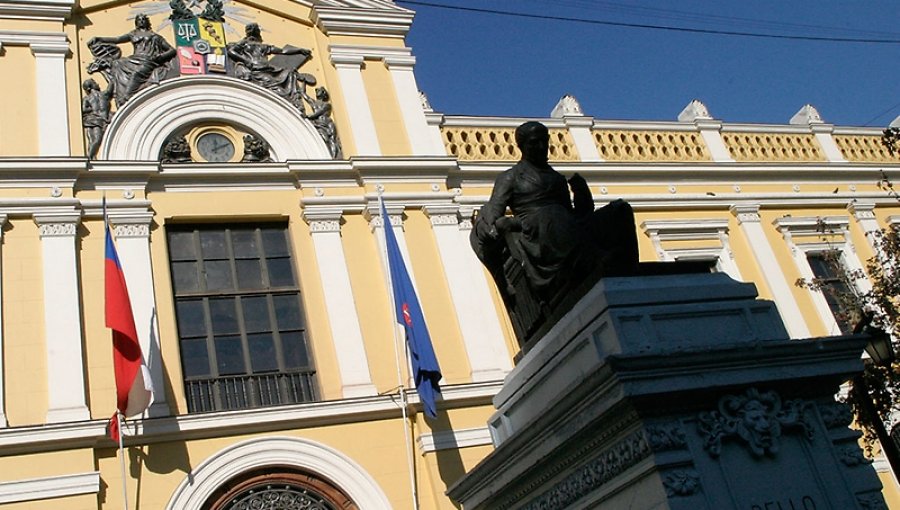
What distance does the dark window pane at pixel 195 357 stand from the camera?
1266cm

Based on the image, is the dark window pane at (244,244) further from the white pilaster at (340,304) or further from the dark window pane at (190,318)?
the dark window pane at (190,318)

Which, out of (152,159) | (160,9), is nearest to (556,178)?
(152,159)

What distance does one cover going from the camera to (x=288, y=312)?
1362cm

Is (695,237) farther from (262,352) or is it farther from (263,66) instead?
(262,352)

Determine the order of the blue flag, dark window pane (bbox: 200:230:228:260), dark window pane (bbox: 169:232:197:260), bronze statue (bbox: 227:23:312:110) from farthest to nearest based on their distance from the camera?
bronze statue (bbox: 227:23:312:110) → dark window pane (bbox: 200:230:228:260) → dark window pane (bbox: 169:232:197:260) → the blue flag

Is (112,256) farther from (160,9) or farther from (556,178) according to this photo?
(556,178)

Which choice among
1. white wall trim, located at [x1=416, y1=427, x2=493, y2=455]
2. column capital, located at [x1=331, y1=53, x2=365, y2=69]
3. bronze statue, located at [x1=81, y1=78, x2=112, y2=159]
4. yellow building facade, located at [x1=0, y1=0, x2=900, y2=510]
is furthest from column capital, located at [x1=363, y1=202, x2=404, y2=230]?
bronze statue, located at [x1=81, y1=78, x2=112, y2=159]

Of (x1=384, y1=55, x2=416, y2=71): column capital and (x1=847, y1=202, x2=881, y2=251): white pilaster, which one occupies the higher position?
(x1=384, y1=55, x2=416, y2=71): column capital

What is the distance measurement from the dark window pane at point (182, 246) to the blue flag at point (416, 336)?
292 centimetres

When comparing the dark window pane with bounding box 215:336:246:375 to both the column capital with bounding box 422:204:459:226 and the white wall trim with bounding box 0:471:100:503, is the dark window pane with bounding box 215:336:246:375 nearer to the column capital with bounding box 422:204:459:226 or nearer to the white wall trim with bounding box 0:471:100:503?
the white wall trim with bounding box 0:471:100:503

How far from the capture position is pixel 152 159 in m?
14.1

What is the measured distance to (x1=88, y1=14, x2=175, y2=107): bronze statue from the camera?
47.8 feet

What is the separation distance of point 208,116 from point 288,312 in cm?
358

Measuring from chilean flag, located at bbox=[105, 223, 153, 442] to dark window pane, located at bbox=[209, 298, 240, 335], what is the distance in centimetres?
167
